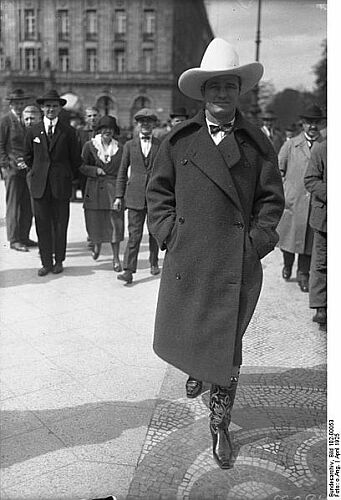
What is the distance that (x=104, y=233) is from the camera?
688 centimetres

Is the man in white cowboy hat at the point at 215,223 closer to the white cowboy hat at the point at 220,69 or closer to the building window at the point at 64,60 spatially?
the white cowboy hat at the point at 220,69

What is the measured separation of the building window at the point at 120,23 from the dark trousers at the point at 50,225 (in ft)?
9.13

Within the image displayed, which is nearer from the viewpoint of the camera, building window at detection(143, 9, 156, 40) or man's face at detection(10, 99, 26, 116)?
building window at detection(143, 9, 156, 40)

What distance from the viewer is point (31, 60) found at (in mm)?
3580

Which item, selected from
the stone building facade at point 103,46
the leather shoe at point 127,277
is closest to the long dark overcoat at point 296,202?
the leather shoe at point 127,277

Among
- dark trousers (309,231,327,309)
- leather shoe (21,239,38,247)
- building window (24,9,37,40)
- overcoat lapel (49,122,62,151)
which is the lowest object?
leather shoe (21,239,38,247)

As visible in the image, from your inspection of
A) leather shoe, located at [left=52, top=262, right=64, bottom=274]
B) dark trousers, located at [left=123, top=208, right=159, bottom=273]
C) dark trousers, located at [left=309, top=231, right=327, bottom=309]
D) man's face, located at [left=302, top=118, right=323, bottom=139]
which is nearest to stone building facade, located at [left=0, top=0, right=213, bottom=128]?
dark trousers, located at [left=309, top=231, right=327, bottom=309]

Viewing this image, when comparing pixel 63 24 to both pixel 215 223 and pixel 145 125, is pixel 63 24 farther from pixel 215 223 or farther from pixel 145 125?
pixel 145 125

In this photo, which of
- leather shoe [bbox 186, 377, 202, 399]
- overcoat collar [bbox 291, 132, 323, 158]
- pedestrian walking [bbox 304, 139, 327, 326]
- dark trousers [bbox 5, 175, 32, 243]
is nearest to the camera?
leather shoe [bbox 186, 377, 202, 399]

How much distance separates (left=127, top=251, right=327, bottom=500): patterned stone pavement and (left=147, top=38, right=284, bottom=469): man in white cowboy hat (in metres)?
0.15

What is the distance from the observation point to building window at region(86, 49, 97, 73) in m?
3.65

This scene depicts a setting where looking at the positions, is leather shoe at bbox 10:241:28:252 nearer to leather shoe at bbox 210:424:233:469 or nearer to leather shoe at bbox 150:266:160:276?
leather shoe at bbox 150:266:160:276

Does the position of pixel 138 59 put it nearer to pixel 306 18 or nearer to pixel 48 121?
pixel 306 18

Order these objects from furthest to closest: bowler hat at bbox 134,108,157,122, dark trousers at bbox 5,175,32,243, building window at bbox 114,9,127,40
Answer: dark trousers at bbox 5,175,32,243 → bowler hat at bbox 134,108,157,122 → building window at bbox 114,9,127,40
